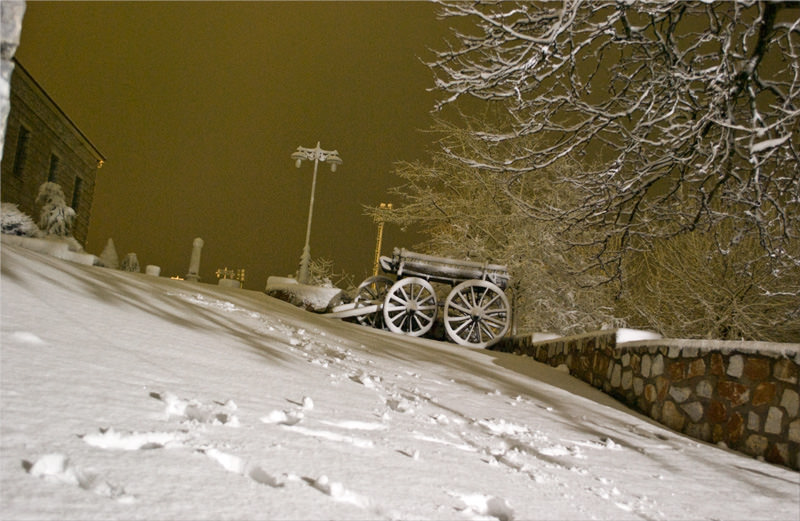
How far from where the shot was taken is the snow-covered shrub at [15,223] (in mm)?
11227

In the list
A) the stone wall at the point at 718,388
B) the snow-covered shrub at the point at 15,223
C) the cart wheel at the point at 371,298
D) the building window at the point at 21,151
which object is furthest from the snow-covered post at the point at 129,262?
the stone wall at the point at 718,388

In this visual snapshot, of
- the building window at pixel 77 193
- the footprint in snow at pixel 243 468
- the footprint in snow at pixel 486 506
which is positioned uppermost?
the building window at pixel 77 193

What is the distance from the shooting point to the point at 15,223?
1159 cm

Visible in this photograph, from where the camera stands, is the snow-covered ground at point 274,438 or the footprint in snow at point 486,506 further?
the footprint in snow at point 486,506

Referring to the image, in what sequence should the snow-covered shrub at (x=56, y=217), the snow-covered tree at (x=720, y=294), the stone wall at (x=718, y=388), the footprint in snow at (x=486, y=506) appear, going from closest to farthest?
the footprint in snow at (x=486, y=506) → the stone wall at (x=718, y=388) → the snow-covered tree at (x=720, y=294) → the snow-covered shrub at (x=56, y=217)

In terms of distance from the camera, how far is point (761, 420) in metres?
4.19

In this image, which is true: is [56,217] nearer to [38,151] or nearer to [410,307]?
[38,151]

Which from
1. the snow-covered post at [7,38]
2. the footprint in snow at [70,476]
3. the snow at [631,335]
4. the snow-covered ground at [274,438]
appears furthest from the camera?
the snow at [631,335]

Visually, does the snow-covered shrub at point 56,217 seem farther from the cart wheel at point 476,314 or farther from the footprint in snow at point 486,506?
the footprint in snow at point 486,506

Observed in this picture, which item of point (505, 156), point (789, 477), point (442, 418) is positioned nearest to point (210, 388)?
point (442, 418)

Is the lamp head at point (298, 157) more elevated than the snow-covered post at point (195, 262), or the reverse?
the lamp head at point (298, 157)

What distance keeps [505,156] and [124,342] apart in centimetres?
1557

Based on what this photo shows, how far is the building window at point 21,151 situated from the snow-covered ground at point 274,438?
18321mm

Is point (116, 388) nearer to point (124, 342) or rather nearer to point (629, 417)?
point (124, 342)
